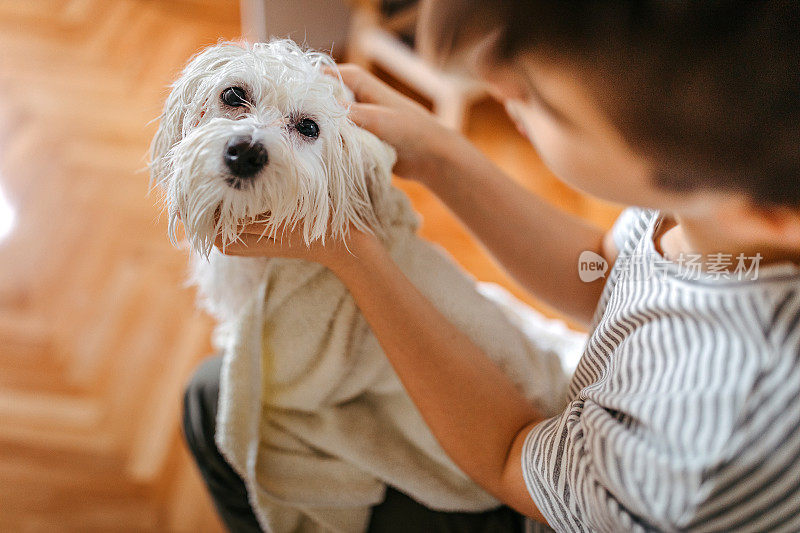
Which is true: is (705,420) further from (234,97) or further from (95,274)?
(95,274)

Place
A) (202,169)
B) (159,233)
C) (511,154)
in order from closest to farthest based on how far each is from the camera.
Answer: (202,169) < (159,233) < (511,154)

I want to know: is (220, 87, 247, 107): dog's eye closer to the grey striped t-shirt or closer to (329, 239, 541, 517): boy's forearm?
(329, 239, 541, 517): boy's forearm

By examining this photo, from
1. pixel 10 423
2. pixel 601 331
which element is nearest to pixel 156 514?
pixel 10 423

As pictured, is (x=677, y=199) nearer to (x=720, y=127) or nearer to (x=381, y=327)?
(x=720, y=127)

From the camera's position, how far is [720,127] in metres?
0.39

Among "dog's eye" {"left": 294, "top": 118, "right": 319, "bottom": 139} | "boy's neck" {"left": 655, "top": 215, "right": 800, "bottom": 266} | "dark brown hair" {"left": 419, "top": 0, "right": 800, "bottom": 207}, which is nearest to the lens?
"dark brown hair" {"left": 419, "top": 0, "right": 800, "bottom": 207}

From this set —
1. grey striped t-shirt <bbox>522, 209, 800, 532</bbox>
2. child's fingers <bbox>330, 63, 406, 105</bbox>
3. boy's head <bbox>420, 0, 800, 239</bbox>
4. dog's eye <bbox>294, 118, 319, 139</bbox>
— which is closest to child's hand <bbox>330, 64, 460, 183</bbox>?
child's fingers <bbox>330, 63, 406, 105</bbox>

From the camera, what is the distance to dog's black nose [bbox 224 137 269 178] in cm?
52

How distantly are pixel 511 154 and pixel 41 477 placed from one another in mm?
1649

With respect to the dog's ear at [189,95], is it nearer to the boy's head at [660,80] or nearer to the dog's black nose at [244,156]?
the dog's black nose at [244,156]

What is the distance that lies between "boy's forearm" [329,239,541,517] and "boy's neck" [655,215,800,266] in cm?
25

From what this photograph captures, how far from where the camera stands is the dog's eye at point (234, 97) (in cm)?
58

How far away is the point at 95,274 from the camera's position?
155 cm

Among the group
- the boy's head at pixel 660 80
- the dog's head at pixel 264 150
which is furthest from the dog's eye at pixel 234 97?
the boy's head at pixel 660 80
